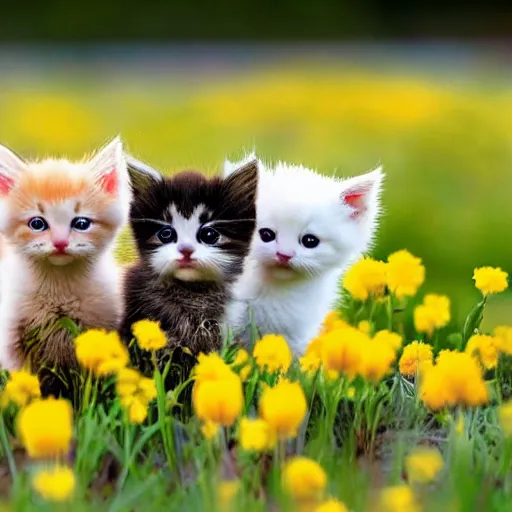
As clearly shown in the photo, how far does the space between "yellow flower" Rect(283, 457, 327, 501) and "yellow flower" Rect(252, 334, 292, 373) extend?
22 cm

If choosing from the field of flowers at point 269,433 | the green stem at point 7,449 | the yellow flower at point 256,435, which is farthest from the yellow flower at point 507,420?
the green stem at point 7,449

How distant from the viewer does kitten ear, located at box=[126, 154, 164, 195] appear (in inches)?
41.0

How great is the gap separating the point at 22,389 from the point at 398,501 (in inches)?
15.9

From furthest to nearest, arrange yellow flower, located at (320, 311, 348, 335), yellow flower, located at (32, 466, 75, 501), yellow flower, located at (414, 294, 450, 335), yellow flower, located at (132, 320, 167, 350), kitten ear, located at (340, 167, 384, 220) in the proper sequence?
yellow flower, located at (414, 294, 450, 335) → kitten ear, located at (340, 167, 384, 220) → yellow flower, located at (320, 311, 348, 335) → yellow flower, located at (132, 320, 167, 350) → yellow flower, located at (32, 466, 75, 501)

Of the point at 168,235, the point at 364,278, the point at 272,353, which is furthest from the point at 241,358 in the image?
the point at 364,278

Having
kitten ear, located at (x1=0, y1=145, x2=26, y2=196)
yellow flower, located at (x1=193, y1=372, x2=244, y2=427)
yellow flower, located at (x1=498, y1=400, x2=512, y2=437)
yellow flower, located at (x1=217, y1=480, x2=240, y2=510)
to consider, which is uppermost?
kitten ear, located at (x1=0, y1=145, x2=26, y2=196)

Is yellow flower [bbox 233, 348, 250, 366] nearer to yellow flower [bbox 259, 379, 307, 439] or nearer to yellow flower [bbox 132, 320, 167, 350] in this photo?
yellow flower [bbox 132, 320, 167, 350]

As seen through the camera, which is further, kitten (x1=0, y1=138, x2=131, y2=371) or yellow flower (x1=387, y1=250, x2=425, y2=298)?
yellow flower (x1=387, y1=250, x2=425, y2=298)

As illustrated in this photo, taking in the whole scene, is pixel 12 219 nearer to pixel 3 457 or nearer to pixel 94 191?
pixel 94 191

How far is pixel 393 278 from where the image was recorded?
126 centimetres

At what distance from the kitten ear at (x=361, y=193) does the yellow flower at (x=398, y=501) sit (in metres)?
0.46

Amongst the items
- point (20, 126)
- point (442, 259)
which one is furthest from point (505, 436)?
point (20, 126)

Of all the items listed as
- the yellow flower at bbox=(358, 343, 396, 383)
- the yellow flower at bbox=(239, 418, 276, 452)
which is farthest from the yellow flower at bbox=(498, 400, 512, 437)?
the yellow flower at bbox=(239, 418, 276, 452)

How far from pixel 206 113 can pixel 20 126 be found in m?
0.52
